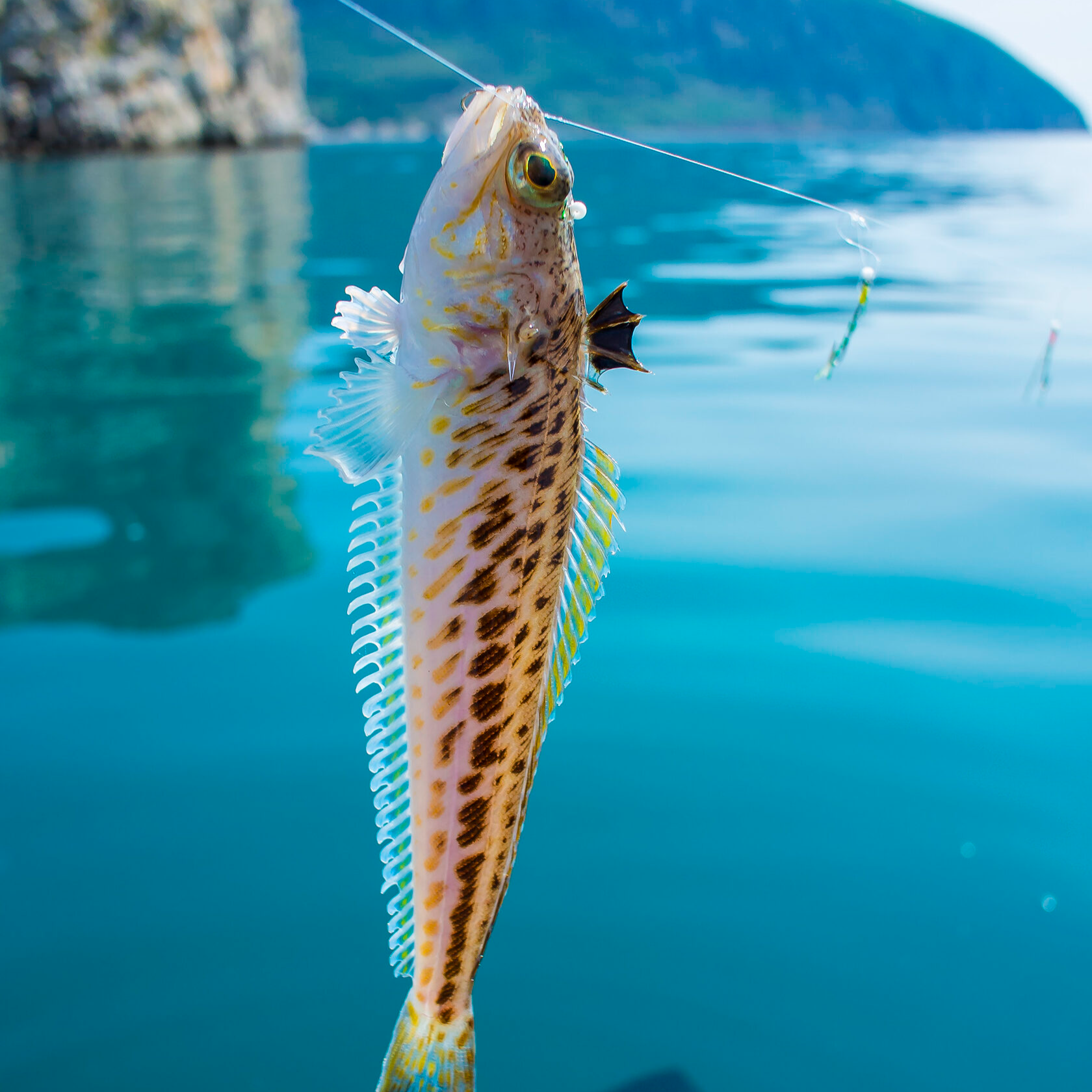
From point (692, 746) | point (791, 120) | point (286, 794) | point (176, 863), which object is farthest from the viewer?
point (791, 120)

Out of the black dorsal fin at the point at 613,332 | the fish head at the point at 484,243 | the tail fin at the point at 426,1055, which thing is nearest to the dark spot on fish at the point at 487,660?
the fish head at the point at 484,243

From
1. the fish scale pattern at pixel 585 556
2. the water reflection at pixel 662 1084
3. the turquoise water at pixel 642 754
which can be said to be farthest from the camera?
the turquoise water at pixel 642 754

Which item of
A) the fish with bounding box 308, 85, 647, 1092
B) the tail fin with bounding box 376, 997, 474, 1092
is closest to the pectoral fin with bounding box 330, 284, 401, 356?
the fish with bounding box 308, 85, 647, 1092

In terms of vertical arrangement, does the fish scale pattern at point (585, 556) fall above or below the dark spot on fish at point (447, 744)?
above

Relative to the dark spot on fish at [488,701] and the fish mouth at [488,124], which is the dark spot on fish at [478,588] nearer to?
the dark spot on fish at [488,701]

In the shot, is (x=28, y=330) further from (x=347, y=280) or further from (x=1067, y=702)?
(x=1067, y=702)

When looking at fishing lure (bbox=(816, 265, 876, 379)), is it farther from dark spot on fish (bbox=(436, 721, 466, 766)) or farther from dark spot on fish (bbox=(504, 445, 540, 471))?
dark spot on fish (bbox=(436, 721, 466, 766))

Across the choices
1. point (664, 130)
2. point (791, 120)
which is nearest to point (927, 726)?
point (664, 130)
